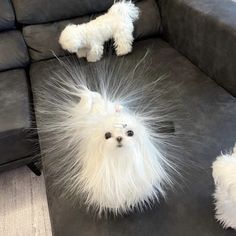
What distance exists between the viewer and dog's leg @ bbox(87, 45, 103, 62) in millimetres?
1586

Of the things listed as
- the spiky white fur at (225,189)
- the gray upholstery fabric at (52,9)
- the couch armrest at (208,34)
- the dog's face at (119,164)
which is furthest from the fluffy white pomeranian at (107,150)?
the gray upholstery fabric at (52,9)

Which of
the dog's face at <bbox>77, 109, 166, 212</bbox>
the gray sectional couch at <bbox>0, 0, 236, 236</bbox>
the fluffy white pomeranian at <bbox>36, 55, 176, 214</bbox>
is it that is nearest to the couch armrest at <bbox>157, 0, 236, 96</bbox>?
the gray sectional couch at <bbox>0, 0, 236, 236</bbox>

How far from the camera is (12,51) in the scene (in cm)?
167

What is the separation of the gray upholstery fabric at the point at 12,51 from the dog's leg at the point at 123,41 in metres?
0.48

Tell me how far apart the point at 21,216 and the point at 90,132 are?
72 cm

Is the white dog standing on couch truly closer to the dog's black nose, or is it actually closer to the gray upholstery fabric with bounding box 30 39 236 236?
the gray upholstery fabric with bounding box 30 39 236 236

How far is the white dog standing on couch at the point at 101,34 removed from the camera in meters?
1.55

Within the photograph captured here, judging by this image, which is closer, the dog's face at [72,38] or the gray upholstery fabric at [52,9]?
the dog's face at [72,38]

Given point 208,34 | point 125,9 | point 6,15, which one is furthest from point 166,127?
point 6,15

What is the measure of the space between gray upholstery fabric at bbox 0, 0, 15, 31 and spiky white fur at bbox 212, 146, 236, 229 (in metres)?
1.33

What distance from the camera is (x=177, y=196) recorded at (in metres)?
0.92

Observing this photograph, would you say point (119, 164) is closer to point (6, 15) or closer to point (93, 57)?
point (93, 57)

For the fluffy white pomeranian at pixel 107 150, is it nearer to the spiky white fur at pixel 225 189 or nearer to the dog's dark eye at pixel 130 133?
the dog's dark eye at pixel 130 133

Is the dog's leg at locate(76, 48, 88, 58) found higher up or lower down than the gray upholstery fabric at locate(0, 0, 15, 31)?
lower down
